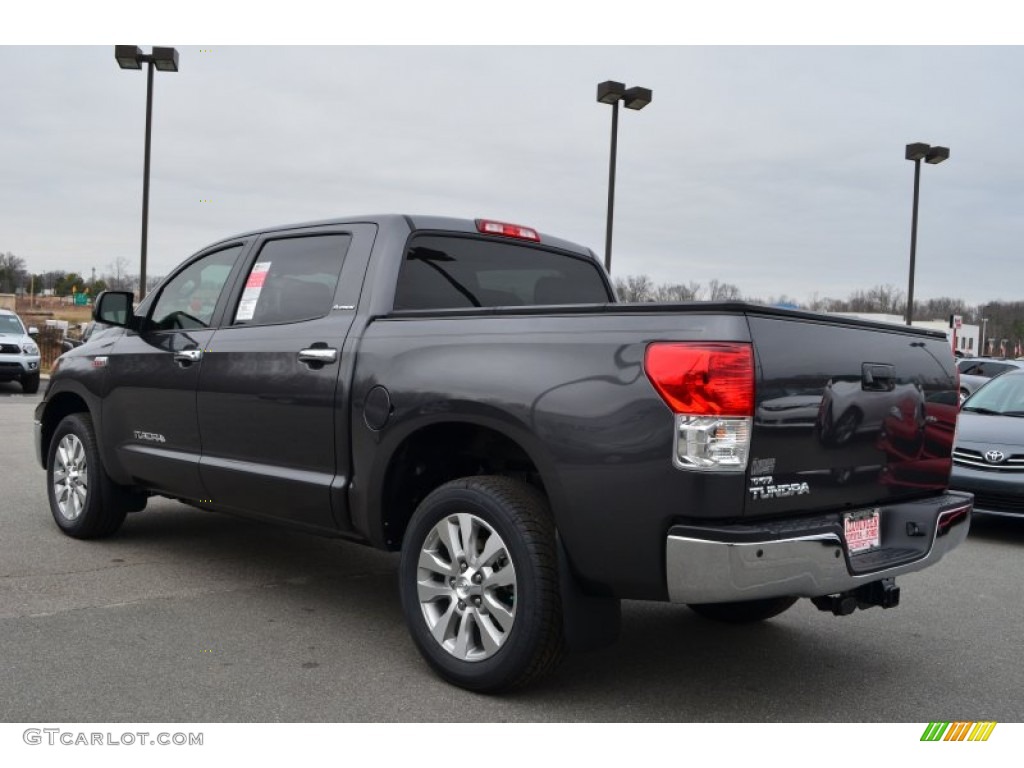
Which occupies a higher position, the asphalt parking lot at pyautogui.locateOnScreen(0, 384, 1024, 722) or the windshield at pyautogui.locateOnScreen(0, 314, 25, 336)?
the windshield at pyautogui.locateOnScreen(0, 314, 25, 336)

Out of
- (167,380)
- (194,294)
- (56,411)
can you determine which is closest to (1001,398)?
(194,294)

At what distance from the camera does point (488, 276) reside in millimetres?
5242

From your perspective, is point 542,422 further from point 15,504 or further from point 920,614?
point 15,504

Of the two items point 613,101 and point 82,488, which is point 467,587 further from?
point 613,101

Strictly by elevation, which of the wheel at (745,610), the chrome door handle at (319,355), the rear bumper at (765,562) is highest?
the chrome door handle at (319,355)

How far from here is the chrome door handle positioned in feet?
15.1

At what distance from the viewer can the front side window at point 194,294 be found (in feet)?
18.5

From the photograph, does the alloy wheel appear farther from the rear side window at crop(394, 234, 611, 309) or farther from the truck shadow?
the rear side window at crop(394, 234, 611, 309)

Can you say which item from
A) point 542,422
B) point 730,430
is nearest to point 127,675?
point 542,422

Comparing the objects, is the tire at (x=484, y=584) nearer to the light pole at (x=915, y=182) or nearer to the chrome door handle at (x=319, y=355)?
the chrome door handle at (x=319, y=355)

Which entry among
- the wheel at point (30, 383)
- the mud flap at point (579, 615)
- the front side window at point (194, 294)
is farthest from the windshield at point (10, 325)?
the mud flap at point (579, 615)

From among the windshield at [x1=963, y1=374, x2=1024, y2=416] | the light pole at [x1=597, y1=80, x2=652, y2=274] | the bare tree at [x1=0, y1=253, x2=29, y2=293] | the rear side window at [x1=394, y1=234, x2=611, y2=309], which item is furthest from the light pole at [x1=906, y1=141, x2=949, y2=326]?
the bare tree at [x1=0, y1=253, x2=29, y2=293]

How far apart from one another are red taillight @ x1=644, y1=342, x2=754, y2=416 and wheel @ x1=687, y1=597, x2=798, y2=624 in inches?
73.7

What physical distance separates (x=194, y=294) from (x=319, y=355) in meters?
1.55
